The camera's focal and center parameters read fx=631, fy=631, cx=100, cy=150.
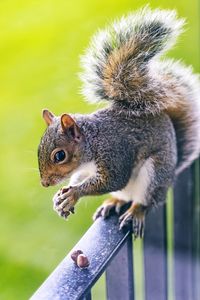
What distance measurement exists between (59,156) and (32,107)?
116mm

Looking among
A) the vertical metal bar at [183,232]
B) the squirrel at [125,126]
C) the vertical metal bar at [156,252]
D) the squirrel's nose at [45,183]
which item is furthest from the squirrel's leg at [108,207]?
the vertical metal bar at [183,232]

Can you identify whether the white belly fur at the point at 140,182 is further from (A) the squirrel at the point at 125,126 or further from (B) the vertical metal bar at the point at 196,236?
(B) the vertical metal bar at the point at 196,236

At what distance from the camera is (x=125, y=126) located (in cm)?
110

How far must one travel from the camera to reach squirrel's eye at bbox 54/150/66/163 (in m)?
0.98

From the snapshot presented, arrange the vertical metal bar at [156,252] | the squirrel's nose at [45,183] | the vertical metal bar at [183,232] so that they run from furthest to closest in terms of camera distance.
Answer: the vertical metal bar at [183,232]
the vertical metal bar at [156,252]
the squirrel's nose at [45,183]

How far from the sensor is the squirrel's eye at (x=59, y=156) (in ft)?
3.21

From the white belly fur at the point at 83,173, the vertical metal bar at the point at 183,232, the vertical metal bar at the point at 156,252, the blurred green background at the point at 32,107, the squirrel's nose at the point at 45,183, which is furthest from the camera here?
the vertical metal bar at the point at 183,232

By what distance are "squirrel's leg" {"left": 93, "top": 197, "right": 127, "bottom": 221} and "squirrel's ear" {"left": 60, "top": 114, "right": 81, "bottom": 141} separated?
0.18 meters

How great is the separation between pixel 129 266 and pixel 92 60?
14.5 inches

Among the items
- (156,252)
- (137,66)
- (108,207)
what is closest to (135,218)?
(108,207)

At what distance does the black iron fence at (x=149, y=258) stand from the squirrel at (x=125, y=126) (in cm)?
6

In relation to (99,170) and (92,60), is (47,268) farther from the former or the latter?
(92,60)

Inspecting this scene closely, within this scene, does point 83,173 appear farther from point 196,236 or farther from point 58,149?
point 196,236

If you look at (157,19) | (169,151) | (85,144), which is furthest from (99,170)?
(157,19)
